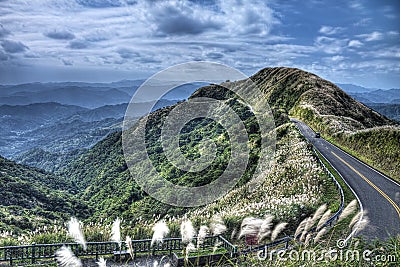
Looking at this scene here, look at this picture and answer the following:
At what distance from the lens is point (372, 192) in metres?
22.5

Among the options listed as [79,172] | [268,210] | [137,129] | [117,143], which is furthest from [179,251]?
[79,172]

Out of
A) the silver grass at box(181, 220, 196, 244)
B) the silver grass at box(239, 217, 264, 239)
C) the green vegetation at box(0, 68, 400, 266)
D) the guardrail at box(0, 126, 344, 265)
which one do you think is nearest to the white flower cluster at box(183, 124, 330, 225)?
the green vegetation at box(0, 68, 400, 266)

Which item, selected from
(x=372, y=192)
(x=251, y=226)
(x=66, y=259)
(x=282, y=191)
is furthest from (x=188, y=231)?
(x=372, y=192)

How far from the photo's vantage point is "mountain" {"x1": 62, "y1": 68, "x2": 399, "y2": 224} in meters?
40.9

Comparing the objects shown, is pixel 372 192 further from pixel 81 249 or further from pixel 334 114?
pixel 334 114

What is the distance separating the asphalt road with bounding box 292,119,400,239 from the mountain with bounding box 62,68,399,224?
2.49 meters

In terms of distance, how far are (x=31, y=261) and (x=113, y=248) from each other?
239 centimetres

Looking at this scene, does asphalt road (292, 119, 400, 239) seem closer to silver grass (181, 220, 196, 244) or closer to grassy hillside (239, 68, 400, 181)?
grassy hillside (239, 68, 400, 181)

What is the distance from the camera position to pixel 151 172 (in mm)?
57000

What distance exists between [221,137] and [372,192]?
34.3 metres

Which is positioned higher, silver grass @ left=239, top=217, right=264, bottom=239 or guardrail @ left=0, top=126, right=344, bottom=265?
silver grass @ left=239, top=217, right=264, bottom=239

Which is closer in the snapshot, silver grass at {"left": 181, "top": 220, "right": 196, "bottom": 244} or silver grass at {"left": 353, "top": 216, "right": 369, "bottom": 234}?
silver grass at {"left": 181, "top": 220, "right": 196, "bottom": 244}

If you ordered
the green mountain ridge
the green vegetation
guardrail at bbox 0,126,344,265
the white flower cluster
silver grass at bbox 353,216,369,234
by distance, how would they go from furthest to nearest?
the green mountain ridge < the white flower cluster < the green vegetation < guardrail at bbox 0,126,344,265 < silver grass at bbox 353,216,369,234

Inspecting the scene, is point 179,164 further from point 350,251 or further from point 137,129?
point 350,251
